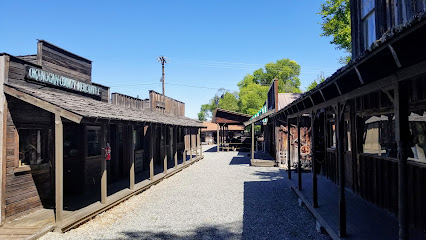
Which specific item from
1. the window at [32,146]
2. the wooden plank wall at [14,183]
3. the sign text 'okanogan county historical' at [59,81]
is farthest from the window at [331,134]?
the wooden plank wall at [14,183]

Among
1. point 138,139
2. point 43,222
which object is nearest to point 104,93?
point 138,139

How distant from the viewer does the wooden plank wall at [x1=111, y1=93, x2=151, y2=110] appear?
464 inches

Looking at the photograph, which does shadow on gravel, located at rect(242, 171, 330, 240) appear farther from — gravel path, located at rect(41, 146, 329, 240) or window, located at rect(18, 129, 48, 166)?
window, located at rect(18, 129, 48, 166)

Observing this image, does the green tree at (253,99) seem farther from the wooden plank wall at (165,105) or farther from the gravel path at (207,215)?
the gravel path at (207,215)

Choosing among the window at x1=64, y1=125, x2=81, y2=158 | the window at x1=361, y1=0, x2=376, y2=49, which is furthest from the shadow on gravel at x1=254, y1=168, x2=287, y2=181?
the window at x1=64, y1=125, x2=81, y2=158

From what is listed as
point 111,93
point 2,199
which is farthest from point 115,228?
point 111,93

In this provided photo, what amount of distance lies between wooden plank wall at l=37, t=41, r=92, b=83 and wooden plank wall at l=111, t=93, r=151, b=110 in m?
2.04

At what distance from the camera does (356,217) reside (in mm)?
5645

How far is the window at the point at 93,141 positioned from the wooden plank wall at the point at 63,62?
1.74 m

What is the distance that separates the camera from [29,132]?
7.00 meters

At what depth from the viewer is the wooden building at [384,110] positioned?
2844mm

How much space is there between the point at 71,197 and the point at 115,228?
3103 mm

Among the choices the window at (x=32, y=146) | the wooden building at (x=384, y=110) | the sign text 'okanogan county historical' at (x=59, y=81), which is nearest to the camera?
the wooden building at (x=384, y=110)

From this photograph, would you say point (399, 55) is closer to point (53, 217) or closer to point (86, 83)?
point (53, 217)
